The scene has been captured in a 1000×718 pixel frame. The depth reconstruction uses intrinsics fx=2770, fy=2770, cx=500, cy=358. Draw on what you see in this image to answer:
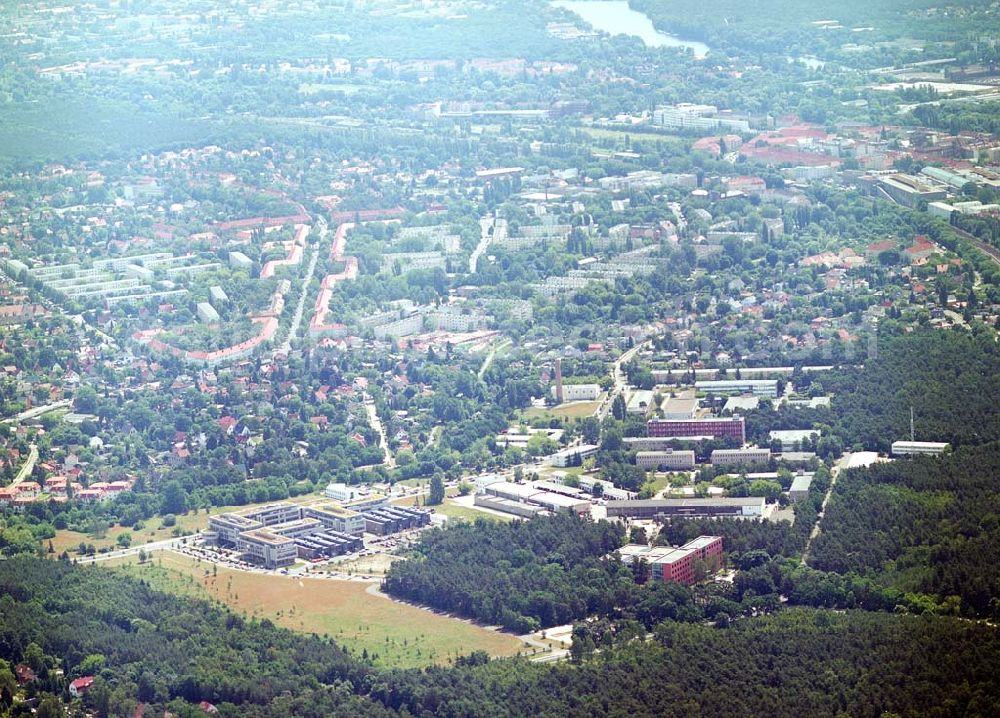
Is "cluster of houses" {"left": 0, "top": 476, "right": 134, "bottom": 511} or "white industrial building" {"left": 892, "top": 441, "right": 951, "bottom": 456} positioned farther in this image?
"cluster of houses" {"left": 0, "top": 476, "right": 134, "bottom": 511}

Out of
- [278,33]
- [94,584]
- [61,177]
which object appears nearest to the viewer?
[94,584]

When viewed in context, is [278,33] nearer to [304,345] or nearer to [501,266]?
[501,266]

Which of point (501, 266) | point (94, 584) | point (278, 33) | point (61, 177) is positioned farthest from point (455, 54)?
point (94, 584)

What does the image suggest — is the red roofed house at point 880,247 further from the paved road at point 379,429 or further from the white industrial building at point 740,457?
the white industrial building at point 740,457

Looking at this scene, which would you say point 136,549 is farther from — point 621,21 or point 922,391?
point 621,21

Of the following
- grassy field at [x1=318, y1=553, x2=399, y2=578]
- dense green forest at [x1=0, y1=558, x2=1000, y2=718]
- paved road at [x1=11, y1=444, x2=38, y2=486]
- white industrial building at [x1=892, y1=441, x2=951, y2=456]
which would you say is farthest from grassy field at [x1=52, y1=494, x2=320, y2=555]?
white industrial building at [x1=892, y1=441, x2=951, y2=456]

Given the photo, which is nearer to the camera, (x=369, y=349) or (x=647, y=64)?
(x=369, y=349)

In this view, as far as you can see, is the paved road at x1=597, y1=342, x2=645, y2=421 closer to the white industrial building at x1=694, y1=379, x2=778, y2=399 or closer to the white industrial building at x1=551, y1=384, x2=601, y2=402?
the white industrial building at x1=551, y1=384, x2=601, y2=402
